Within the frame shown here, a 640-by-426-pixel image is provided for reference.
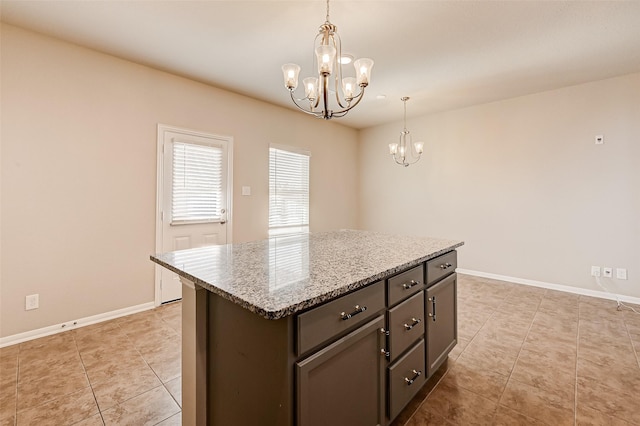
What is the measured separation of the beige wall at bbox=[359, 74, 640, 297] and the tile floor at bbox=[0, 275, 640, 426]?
967 mm

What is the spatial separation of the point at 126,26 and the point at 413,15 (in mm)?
2366

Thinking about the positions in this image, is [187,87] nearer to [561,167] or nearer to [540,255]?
[561,167]

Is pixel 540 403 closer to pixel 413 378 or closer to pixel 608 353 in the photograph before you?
pixel 413 378

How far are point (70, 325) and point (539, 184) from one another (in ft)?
18.5

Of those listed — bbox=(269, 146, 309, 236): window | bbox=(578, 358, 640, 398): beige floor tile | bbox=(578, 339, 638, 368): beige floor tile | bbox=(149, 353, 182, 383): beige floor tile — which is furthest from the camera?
bbox=(269, 146, 309, 236): window

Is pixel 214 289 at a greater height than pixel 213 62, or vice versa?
pixel 213 62

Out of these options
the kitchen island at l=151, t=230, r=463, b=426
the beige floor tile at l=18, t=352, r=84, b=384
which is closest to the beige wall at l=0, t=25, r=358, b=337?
the beige floor tile at l=18, t=352, r=84, b=384

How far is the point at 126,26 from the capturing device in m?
2.38

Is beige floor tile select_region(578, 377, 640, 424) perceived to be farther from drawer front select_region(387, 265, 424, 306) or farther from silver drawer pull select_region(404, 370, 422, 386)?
drawer front select_region(387, 265, 424, 306)

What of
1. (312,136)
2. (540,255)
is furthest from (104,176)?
(540,255)

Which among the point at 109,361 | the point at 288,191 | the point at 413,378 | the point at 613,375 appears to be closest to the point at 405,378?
the point at 413,378

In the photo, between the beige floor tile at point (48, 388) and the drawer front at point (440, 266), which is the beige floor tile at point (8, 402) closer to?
the beige floor tile at point (48, 388)

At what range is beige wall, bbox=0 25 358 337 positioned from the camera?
93.6 inches

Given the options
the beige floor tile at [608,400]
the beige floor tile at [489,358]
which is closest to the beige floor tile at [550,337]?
the beige floor tile at [489,358]
